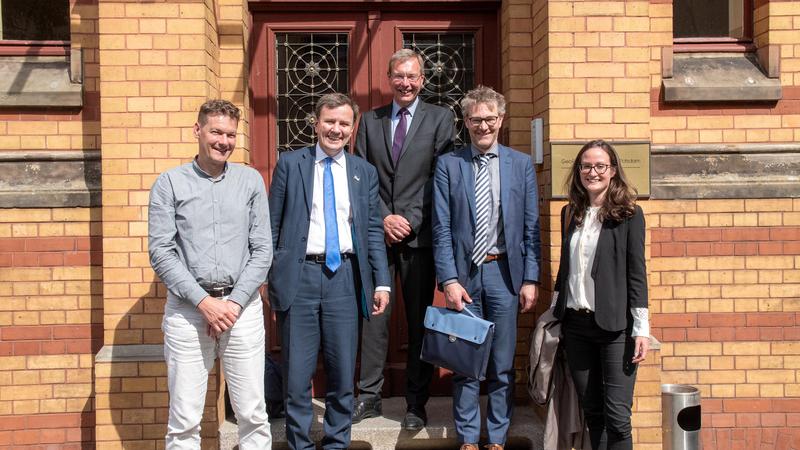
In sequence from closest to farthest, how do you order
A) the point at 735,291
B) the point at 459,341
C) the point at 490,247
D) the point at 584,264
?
the point at 584,264, the point at 459,341, the point at 490,247, the point at 735,291

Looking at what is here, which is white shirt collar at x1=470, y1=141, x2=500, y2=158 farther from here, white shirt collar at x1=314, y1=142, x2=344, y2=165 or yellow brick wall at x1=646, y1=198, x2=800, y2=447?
yellow brick wall at x1=646, y1=198, x2=800, y2=447

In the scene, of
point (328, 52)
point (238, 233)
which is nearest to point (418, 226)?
point (238, 233)

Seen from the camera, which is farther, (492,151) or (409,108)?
(409,108)

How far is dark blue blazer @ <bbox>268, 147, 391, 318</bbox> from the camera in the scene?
14.6 feet

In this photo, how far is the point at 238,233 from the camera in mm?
4172

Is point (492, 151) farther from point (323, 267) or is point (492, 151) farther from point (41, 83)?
point (41, 83)

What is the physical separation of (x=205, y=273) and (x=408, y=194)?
144cm

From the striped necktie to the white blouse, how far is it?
52cm

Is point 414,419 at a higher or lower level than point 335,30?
lower

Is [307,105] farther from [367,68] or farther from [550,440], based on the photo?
[550,440]

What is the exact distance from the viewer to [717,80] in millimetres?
5559

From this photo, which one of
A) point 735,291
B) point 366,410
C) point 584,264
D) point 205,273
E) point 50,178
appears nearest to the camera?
point 205,273

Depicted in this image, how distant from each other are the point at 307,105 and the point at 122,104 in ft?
4.33

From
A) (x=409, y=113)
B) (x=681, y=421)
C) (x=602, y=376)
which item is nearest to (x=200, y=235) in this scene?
(x=409, y=113)
